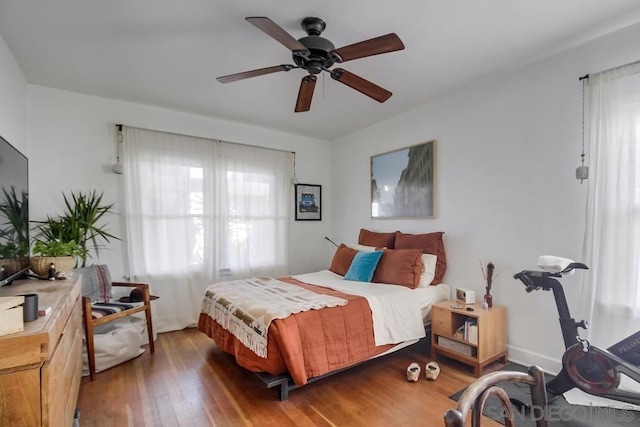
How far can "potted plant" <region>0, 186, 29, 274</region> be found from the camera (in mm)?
1606

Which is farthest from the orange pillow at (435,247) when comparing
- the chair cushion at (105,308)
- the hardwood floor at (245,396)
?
the chair cushion at (105,308)

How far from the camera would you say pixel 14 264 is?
69.1 inches

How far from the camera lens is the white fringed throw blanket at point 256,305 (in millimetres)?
2150

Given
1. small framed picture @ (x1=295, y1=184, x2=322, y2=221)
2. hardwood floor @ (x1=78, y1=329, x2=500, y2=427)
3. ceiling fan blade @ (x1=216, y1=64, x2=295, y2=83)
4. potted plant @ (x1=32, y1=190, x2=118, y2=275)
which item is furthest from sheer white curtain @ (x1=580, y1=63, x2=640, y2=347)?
potted plant @ (x1=32, y1=190, x2=118, y2=275)

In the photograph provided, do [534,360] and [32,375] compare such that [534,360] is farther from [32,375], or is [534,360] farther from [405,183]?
[32,375]

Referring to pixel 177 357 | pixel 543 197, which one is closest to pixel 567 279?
pixel 543 197

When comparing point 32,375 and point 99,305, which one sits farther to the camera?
point 99,305

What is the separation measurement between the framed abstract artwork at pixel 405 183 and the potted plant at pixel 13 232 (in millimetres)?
3393

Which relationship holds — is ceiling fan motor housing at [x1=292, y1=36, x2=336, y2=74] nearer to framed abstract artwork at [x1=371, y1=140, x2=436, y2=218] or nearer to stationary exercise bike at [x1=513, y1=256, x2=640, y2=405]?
framed abstract artwork at [x1=371, y1=140, x2=436, y2=218]

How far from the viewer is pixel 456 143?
3.15m

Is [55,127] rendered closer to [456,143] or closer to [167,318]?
[167,318]

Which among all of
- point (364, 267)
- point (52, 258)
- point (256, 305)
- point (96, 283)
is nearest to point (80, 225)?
point (96, 283)

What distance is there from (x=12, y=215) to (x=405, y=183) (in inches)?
135

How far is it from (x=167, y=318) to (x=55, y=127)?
2.30 meters
